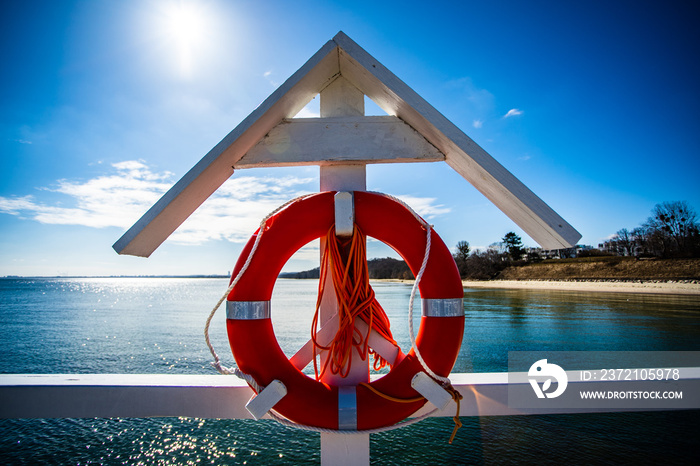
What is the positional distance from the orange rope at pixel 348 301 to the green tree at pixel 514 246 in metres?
47.1

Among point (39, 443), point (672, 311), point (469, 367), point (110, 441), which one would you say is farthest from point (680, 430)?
point (672, 311)

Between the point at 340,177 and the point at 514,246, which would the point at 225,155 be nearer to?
the point at 340,177

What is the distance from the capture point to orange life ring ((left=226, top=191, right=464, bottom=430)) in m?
1.15

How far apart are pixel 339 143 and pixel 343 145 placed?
17mm

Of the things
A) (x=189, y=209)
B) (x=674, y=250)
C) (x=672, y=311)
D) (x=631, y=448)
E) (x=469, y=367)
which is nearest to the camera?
(x=189, y=209)

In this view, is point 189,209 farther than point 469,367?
No

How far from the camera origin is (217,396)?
1321mm

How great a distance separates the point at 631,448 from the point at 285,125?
367 cm

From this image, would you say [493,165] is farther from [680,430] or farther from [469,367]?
[469,367]

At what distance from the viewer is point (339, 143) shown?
1.33 meters

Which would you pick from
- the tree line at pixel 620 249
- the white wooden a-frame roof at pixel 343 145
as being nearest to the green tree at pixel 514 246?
the tree line at pixel 620 249

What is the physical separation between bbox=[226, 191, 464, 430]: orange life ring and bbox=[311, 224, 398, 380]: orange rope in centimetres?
7

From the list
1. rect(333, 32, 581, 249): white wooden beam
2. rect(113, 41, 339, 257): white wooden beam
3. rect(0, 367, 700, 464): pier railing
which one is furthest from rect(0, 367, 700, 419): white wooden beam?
rect(333, 32, 581, 249): white wooden beam

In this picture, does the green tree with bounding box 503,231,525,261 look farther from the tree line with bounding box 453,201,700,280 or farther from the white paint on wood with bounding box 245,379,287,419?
the white paint on wood with bounding box 245,379,287,419
